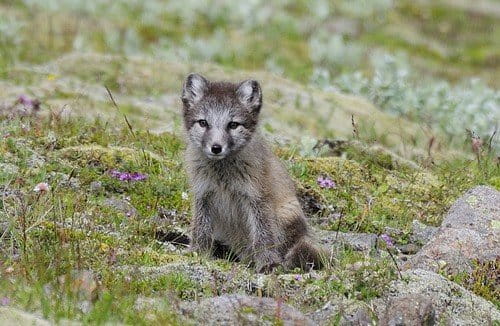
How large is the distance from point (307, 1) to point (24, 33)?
515 inches

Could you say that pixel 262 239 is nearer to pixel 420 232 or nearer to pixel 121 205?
pixel 121 205

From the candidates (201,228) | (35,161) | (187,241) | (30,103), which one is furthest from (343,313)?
(30,103)

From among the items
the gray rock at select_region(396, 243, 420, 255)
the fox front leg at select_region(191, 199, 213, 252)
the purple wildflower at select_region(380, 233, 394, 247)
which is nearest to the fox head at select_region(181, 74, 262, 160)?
the fox front leg at select_region(191, 199, 213, 252)

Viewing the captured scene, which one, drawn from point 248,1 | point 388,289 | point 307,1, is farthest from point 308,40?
point 388,289

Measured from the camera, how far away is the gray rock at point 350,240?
9062 mm

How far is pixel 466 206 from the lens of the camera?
29.1 feet

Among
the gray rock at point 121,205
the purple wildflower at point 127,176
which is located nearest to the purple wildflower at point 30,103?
the purple wildflower at point 127,176

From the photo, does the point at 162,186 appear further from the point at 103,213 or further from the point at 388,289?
the point at 388,289

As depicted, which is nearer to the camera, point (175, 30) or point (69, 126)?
point (69, 126)

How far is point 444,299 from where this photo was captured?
280 inches

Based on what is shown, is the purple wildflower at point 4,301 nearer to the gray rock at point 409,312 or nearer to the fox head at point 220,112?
the gray rock at point 409,312

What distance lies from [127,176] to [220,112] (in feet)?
5.28

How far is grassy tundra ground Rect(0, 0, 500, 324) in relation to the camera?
707cm

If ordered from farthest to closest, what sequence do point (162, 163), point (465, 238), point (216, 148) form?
point (162, 163)
point (216, 148)
point (465, 238)
